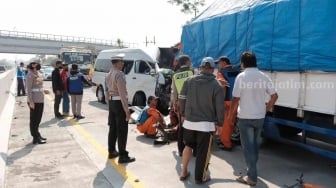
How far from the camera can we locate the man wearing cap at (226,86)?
654cm

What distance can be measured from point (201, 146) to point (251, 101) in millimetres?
951

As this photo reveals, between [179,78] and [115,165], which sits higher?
[179,78]

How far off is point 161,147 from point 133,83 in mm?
5129

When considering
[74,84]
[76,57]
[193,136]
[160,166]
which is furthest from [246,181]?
[76,57]

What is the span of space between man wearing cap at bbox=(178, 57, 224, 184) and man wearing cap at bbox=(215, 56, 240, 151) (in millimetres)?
1679

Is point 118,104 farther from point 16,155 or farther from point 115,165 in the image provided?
point 16,155

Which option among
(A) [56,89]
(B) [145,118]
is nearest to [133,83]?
(A) [56,89]

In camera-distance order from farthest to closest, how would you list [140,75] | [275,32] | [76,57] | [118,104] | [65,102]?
[76,57]
[140,75]
[65,102]
[118,104]
[275,32]

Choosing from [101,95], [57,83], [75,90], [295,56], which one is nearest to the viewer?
[295,56]

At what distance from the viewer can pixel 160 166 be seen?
5.91 meters


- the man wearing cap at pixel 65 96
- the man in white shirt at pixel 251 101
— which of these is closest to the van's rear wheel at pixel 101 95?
the man wearing cap at pixel 65 96

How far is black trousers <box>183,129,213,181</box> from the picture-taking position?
4.81 m

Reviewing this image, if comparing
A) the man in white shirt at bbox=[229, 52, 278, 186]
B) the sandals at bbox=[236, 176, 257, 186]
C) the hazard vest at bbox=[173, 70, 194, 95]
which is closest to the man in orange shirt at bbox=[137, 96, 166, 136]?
the hazard vest at bbox=[173, 70, 194, 95]

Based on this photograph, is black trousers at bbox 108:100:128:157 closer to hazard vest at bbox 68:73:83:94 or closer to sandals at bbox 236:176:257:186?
sandals at bbox 236:176:257:186
